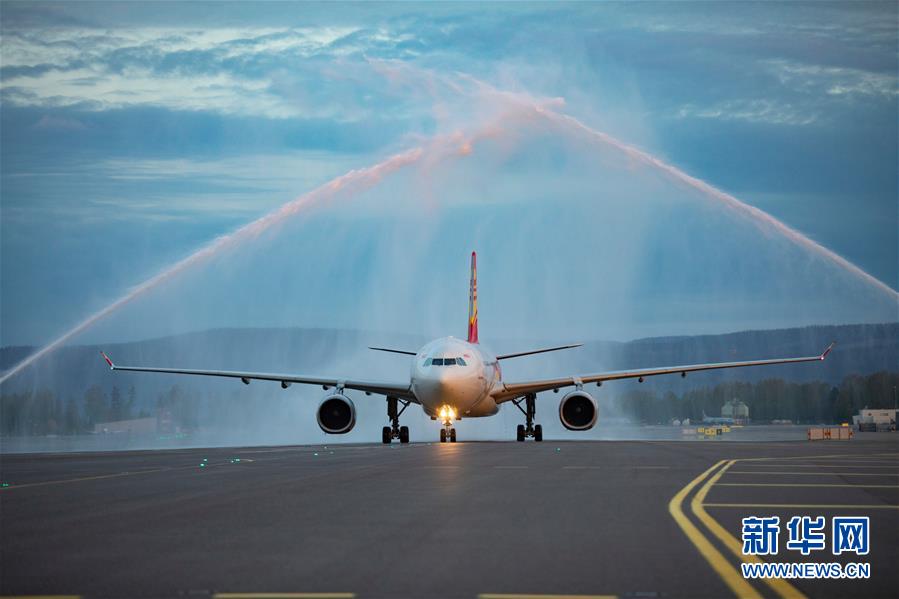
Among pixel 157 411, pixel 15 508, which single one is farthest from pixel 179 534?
pixel 157 411

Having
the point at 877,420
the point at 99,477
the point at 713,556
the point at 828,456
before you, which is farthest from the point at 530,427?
the point at 877,420

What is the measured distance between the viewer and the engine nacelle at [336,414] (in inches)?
2299

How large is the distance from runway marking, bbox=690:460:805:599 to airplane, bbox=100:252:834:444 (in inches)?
1222

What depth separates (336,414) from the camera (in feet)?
193

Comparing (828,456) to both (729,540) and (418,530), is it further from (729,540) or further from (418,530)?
(418,530)

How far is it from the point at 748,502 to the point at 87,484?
13.7 meters

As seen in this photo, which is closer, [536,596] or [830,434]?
[536,596]

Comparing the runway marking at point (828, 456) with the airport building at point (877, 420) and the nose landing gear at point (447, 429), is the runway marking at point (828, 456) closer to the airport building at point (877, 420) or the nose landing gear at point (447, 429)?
the nose landing gear at point (447, 429)

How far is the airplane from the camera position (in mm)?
54844

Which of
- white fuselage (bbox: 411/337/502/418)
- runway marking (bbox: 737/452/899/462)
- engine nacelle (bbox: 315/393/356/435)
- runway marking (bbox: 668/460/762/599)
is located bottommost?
runway marking (bbox: 668/460/762/599)

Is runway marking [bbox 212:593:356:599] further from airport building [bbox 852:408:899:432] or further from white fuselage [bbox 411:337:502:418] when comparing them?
airport building [bbox 852:408:899:432]

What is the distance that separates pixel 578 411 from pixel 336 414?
12.2 metres

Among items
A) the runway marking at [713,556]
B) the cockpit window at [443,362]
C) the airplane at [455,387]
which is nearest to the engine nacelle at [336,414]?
the airplane at [455,387]

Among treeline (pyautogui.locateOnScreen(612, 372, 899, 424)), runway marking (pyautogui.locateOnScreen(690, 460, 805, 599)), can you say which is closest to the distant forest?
treeline (pyautogui.locateOnScreen(612, 372, 899, 424))
